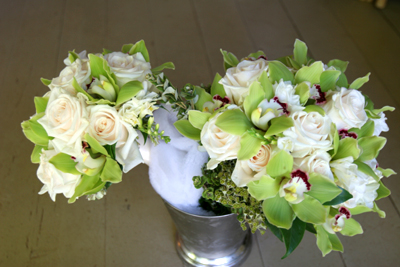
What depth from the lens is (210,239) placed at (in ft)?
3.10

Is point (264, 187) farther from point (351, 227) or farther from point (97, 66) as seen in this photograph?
point (97, 66)

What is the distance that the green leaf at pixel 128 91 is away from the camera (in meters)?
0.58

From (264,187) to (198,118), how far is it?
15 centimetres

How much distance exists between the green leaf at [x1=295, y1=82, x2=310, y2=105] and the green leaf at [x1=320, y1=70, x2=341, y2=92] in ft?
0.25

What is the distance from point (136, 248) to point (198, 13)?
1348 millimetres

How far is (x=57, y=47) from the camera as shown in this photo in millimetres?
1857

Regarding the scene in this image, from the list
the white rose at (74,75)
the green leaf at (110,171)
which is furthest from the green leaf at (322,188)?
the white rose at (74,75)

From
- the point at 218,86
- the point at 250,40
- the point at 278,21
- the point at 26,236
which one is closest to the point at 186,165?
the point at 218,86

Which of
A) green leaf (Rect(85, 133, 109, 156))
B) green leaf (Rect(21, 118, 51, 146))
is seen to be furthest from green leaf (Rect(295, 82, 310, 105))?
green leaf (Rect(21, 118, 51, 146))

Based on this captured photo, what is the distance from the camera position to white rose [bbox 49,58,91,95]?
1.95ft

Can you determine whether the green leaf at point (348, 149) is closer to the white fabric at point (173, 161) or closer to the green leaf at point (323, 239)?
the green leaf at point (323, 239)

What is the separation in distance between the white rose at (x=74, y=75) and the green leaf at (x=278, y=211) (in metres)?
0.37

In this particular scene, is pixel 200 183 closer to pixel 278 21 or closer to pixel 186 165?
pixel 186 165

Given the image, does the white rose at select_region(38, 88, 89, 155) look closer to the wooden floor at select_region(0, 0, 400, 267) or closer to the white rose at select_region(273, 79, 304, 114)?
the white rose at select_region(273, 79, 304, 114)
